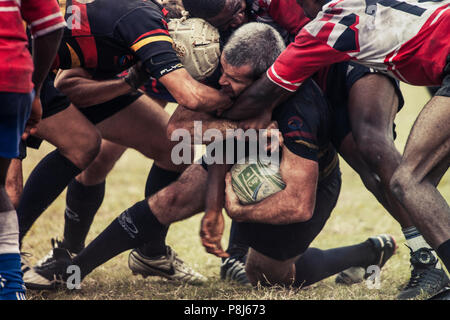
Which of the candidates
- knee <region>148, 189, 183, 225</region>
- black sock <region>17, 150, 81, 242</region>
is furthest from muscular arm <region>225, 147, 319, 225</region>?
black sock <region>17, 150, 81, 242</region>

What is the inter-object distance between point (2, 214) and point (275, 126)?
1.58m

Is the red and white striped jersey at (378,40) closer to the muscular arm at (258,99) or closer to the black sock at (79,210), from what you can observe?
the muscular arm at (258,99)

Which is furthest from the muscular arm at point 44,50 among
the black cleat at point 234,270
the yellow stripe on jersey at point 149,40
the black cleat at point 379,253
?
the black cleat at point 379,253

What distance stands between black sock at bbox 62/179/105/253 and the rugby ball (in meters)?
1.32

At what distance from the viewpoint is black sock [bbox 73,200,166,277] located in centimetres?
399

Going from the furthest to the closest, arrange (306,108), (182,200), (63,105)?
1. (63,105)
2. (182,200)
3. (306,108)

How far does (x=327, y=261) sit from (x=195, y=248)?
60.1 inches

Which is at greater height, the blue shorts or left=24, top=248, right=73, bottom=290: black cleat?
the blue shorts

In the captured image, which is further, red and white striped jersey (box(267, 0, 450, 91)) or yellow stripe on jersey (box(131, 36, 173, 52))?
yellow stripe on jersey (box(131, 36, 173, 52))

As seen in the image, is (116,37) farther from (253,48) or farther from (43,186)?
(43,186)

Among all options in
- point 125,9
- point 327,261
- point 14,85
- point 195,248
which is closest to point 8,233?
point 14,85

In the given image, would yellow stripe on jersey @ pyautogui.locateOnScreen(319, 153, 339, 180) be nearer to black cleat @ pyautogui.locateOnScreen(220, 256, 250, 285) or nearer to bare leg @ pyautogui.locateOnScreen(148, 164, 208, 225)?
bare leg @ pyautogui.locateOnScreen(148, 164, 208, 225)

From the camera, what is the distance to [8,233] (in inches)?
121

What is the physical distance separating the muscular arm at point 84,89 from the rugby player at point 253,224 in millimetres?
605
